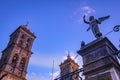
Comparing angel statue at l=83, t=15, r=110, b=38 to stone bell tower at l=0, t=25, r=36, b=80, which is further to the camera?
stone bell tower at l=0, t=25, r=36, b=80

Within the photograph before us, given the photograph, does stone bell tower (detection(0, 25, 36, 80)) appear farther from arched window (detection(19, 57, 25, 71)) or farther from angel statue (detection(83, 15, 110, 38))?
angel statue (detection(83, 15, 110, 38))

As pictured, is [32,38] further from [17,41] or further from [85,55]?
[85,55]

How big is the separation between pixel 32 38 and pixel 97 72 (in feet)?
101

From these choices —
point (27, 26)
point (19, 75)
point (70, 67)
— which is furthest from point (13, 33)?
point (70, 67)

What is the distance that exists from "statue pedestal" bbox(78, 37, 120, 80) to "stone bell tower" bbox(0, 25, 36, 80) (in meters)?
21.6

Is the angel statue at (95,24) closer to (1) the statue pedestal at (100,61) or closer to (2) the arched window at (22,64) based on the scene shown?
(1) the statue pedestal at (100,61)

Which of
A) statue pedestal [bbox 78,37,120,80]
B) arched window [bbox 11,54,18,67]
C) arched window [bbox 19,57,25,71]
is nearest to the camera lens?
statue pedestal [bbox 78,37,120,80]

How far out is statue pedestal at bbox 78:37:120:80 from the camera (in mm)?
4906

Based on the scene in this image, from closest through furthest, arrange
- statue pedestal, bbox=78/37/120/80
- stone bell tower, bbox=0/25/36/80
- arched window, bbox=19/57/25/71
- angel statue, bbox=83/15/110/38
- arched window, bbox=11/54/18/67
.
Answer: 1. statue pedestal, bbox=78/37/120/80
2. angel statue, bbox=83/15/110/38
3. stone bell tower, bbox=0/25/36/80
4. arched window, bbox=11/54/18/67
5. arched window, bbox=19/57/25/71

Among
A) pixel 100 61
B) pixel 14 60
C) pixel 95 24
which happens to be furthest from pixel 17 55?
pixel 100 61

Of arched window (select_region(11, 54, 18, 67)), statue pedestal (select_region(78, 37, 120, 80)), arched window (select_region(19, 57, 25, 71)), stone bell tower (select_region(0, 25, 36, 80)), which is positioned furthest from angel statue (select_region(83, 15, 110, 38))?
arched window (select_region(19, 57, 25, 71))

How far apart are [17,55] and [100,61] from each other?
84.8ft

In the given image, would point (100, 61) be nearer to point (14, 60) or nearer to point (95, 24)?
point (95, 24)

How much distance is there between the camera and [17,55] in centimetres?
2925
